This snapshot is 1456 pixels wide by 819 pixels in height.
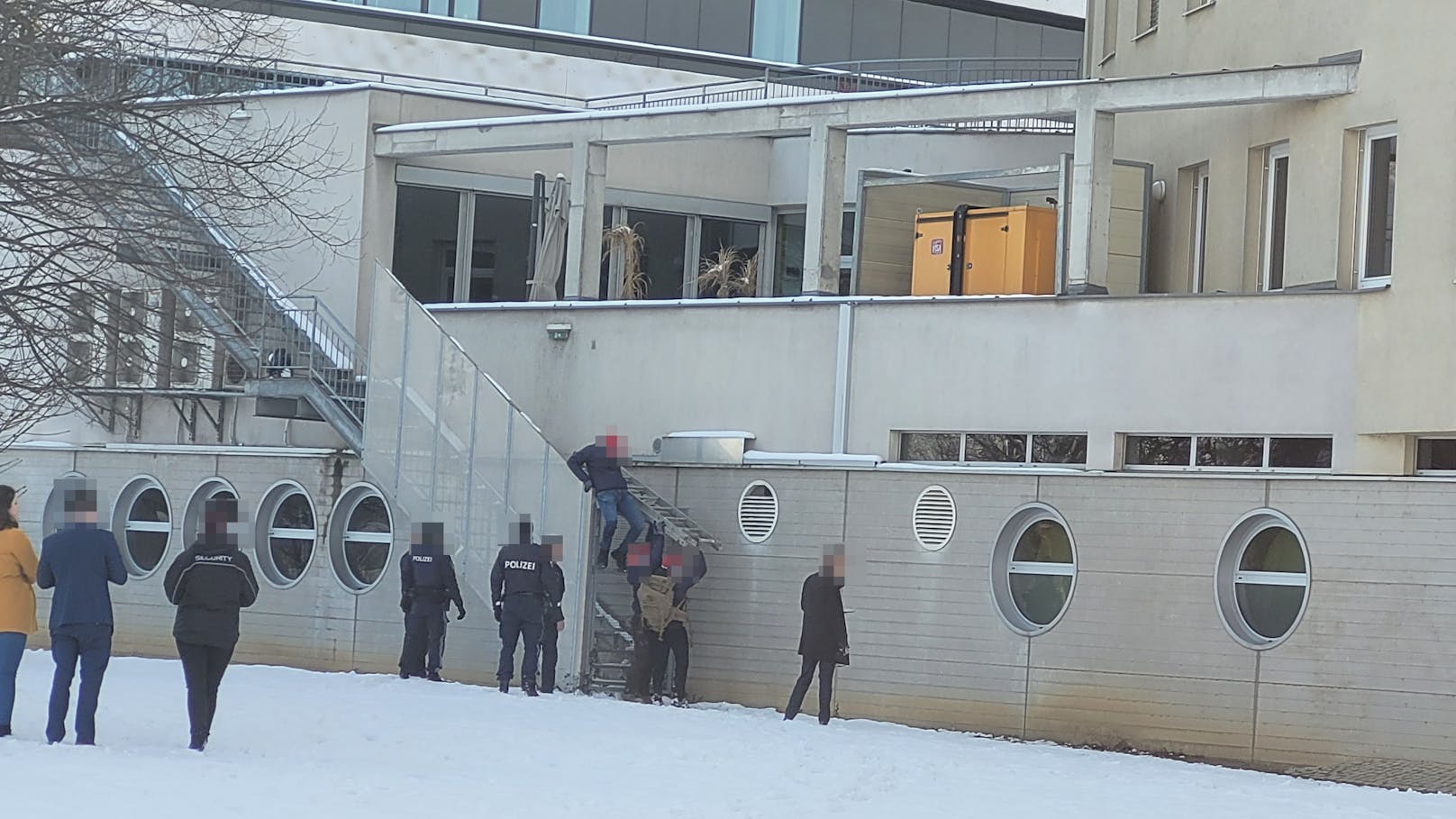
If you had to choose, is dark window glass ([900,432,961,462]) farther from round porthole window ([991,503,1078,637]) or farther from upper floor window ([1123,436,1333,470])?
upper floor window ([1123,436,1333,470])

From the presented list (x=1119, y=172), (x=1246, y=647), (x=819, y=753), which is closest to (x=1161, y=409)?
(x=1246, y=647)

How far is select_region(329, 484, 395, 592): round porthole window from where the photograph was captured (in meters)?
23.7

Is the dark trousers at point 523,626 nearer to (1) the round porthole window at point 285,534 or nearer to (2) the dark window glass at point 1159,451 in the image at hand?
(1) the round porthole window at point 285,534

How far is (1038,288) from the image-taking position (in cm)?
2173

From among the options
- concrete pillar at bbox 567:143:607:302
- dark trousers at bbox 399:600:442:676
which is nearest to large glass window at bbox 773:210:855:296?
concrete pillar at bbox 567:143:607:302

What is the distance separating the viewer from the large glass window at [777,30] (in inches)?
1455

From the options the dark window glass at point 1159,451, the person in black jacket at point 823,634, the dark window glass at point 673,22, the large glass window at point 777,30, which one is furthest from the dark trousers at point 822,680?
the large glass window at point 777,30

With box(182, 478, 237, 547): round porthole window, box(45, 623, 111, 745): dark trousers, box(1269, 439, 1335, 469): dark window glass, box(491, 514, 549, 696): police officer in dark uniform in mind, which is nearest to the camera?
box(45, 623, 111, 745): dark trousers

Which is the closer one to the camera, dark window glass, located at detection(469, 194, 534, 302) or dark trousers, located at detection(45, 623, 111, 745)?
dark trousers, located at detection(45, 623, 111, 745)

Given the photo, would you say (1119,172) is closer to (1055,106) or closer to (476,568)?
(1055,106)

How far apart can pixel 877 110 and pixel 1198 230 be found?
3.62 meters

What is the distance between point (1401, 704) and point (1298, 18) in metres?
6.51

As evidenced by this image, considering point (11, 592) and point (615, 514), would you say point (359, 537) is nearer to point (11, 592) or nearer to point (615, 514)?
point (615, 514)

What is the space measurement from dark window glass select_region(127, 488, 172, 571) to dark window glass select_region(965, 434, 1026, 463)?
34.0ft
